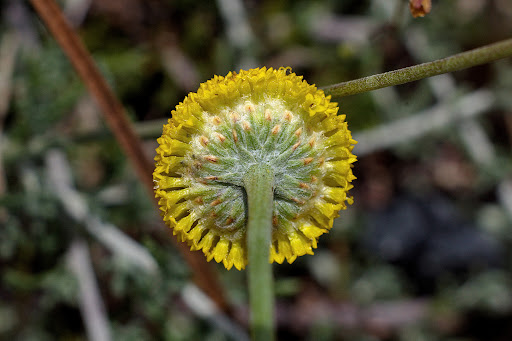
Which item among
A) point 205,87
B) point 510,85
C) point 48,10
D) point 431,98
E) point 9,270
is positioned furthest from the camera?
→ point 431,98

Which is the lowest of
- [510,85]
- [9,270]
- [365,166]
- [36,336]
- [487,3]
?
[36,336]

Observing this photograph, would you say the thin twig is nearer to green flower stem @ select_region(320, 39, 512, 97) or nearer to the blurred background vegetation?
the blurred background vegetation

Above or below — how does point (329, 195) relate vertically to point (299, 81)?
below

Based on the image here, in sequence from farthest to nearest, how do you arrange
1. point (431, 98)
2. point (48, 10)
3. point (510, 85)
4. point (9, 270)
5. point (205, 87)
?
point (431, 98), point (510, 85), point (9, 270), point (48, 10), point (205, 87)

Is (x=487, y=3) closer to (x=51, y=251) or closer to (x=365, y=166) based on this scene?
(x=365, y=166)

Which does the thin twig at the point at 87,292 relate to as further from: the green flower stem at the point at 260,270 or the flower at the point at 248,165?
the green flower stem at the point at 260,270

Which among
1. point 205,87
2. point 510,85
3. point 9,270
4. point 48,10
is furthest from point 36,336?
point 510,85

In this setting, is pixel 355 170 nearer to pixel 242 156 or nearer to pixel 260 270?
pixel 242 156
